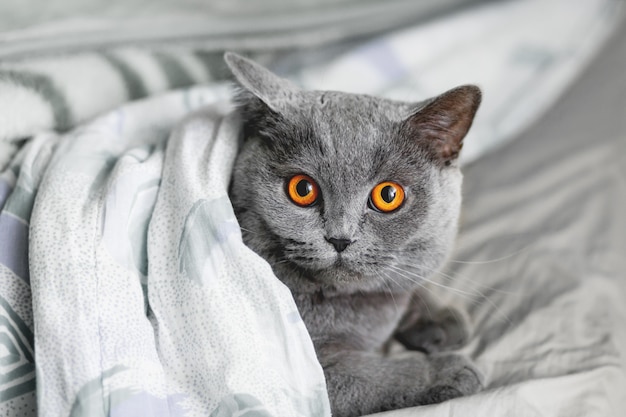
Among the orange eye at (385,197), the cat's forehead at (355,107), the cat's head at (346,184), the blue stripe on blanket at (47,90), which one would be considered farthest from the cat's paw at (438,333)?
the blue stripe on blanket at (47,90)

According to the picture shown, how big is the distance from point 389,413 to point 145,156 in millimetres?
586

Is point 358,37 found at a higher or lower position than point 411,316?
higher

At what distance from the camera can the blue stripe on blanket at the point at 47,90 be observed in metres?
1.12

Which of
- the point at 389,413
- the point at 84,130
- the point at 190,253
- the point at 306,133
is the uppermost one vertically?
the point at 84,130

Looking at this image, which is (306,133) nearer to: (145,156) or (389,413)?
(145,156)

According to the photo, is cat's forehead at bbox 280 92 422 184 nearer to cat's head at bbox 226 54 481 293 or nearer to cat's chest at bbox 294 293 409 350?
cat's head at bbox 226 54 481 293

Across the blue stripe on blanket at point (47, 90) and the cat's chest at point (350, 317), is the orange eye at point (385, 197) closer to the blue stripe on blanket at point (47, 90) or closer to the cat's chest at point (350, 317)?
the cat's chest at point (350, 317)

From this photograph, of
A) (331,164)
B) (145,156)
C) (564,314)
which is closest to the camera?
(331,164)

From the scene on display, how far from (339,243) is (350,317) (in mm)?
164

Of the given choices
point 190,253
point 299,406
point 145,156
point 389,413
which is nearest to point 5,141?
point 145,156

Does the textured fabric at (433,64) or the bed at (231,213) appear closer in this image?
the bed at (231,213)

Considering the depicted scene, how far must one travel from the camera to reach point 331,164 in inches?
35.4

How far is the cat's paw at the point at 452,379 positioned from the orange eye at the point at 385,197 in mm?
277

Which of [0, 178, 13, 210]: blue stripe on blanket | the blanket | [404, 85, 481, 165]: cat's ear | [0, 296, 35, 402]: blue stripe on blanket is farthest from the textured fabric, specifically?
[404, 85, 481, 165]: cat's ear
